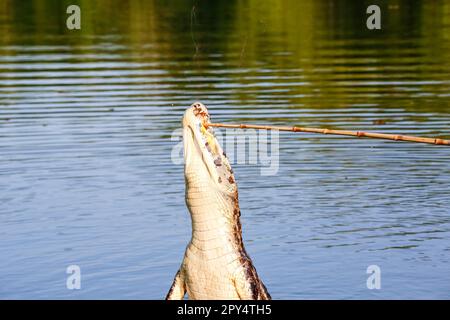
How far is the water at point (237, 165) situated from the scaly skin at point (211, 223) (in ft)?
8.49

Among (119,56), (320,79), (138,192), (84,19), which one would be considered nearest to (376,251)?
(138,192)

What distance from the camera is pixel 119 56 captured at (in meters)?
30.7

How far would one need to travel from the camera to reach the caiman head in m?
8.92

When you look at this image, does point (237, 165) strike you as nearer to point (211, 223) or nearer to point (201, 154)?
point (211, 223)

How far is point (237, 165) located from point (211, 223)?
904 cm

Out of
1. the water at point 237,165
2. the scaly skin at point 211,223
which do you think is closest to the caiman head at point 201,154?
the scaly skin at point 211,223

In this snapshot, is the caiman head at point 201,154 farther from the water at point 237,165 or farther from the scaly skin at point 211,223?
the water at point 237,165

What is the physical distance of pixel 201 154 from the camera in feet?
29.3

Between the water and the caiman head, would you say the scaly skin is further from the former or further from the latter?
the water

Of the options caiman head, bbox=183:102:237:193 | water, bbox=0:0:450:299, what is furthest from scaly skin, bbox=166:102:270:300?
water, bbox=0:0:450:299

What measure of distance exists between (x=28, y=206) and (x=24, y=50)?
17.2m

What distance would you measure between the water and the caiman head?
2.55 m

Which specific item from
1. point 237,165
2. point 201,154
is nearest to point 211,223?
point 201,154

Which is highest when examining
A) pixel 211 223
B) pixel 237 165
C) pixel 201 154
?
pixel 201 154
